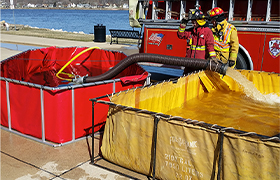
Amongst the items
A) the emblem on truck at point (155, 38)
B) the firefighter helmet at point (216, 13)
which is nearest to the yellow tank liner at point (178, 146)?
the firefighter helmet at point (216, 13)

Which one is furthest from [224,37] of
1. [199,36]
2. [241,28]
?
[241,28]

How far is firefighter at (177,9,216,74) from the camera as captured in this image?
A: 21.6 ft

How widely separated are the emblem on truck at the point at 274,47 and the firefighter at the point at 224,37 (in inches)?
54.1

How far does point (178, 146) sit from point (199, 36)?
3731mm

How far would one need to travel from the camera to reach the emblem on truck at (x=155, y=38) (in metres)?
9.48

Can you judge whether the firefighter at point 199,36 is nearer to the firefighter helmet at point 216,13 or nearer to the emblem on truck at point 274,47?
the firefighter helmet at point 216,13

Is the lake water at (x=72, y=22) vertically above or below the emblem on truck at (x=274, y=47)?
above

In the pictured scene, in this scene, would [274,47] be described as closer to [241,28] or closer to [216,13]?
[241,28]

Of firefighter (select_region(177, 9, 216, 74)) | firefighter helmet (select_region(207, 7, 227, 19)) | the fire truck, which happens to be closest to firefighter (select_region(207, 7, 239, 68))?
firefighter helmet (select_region(207, 7, 227, 19))

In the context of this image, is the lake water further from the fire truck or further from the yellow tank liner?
the yellow tank liner

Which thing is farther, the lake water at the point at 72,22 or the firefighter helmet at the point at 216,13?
the lake water at the point at 72,22

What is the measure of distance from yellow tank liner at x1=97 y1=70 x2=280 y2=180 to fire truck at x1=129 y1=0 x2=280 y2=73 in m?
4.25

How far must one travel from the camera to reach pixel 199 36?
6.73 meters

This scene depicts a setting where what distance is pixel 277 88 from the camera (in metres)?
6.91
